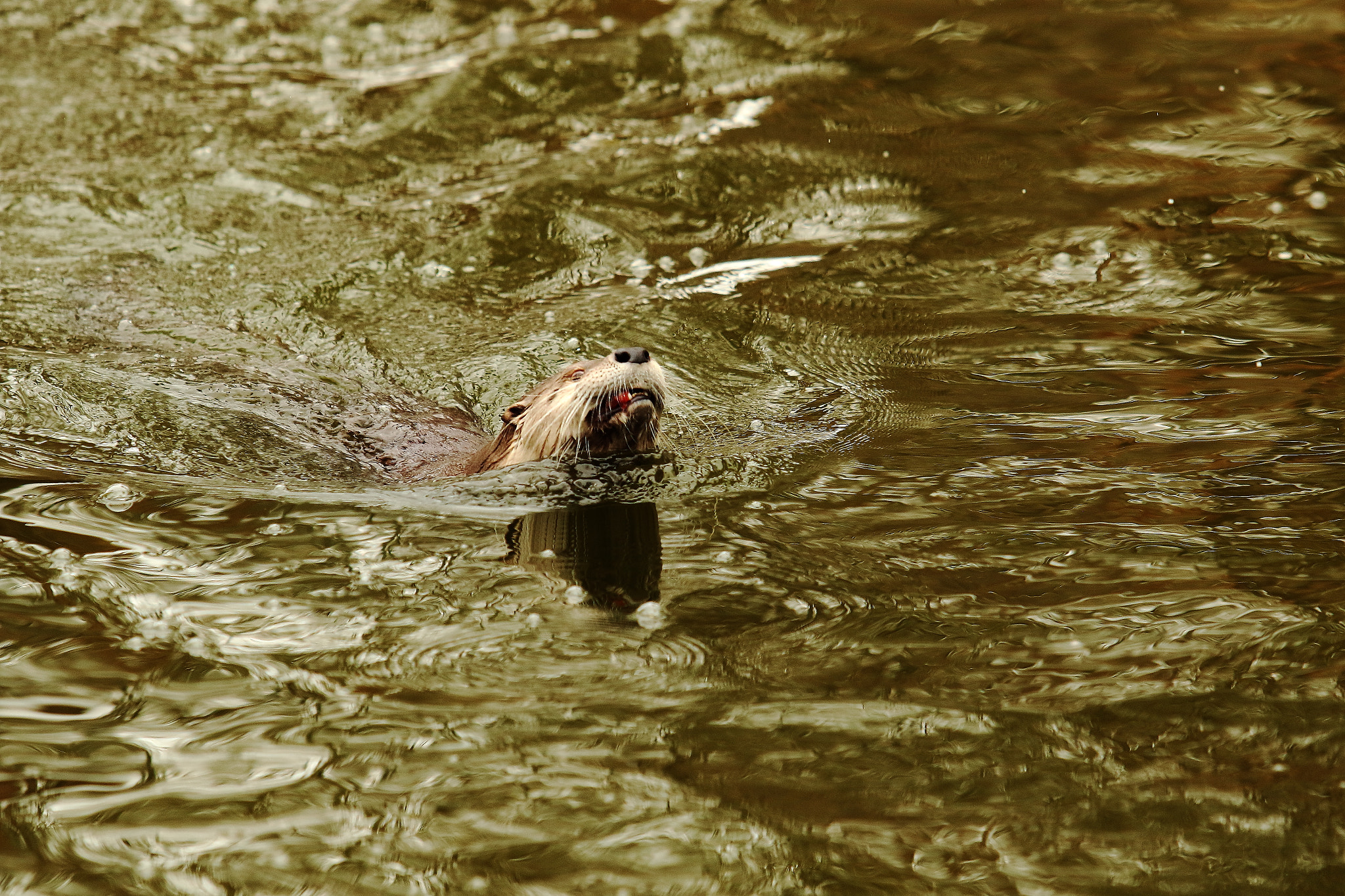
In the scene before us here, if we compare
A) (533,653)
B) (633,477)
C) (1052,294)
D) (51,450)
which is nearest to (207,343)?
(51,450)

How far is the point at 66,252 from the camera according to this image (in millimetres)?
6434

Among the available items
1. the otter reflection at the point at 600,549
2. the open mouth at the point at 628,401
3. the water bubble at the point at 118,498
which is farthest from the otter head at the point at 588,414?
the water bubble at the point at 118,498

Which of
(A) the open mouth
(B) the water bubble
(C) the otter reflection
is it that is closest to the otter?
(A) the open mouth

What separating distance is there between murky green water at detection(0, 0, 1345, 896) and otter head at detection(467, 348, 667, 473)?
0.10 m

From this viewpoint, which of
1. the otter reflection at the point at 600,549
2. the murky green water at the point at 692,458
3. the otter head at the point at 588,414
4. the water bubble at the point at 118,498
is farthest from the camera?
the otter head at the point at 588,414

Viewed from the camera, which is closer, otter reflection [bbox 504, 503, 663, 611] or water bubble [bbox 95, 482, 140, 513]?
otter reflection [bbox 504, 503, 663, 611]

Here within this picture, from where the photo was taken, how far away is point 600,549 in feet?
13.1

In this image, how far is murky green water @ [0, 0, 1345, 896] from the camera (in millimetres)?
2648

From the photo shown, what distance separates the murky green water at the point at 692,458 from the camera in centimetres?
265

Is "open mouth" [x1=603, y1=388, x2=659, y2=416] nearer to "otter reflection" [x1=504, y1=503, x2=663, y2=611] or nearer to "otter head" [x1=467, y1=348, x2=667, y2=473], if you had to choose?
"otter head" [x1=467, y1=348, x2=667, y2=473]

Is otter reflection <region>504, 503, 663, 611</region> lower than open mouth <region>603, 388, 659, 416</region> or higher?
lower

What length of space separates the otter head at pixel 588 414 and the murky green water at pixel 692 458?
0.10 m

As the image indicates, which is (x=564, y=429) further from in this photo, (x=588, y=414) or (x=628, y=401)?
(x=628, y=401)

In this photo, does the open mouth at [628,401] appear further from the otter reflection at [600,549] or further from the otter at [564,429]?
the otter reflection at [600,549]
